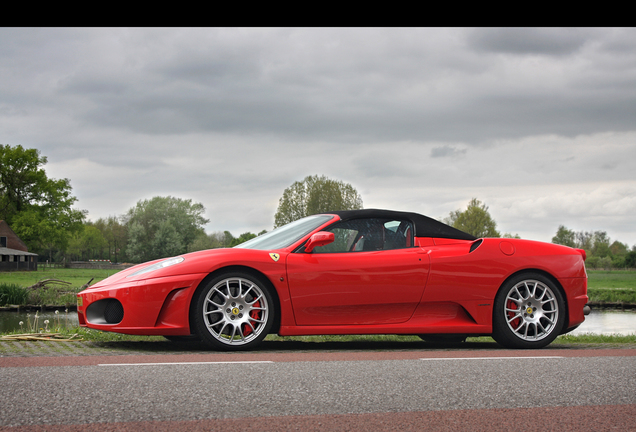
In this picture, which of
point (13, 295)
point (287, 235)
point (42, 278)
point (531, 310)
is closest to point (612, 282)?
point (42, 278)

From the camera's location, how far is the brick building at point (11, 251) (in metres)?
60.9

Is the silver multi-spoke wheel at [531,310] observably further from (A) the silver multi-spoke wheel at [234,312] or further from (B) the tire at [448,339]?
(A) the silver multi-spoke wheel at [234,312]

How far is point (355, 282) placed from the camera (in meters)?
5.82

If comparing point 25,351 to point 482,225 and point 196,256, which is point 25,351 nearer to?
point 196,256

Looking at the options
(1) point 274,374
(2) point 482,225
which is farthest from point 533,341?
(2) point 482,225

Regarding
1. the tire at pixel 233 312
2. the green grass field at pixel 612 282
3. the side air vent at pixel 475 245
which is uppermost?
the side air vent at pixel 475 245

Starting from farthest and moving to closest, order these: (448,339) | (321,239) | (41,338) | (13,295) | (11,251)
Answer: (11,251)
(13,295)
(448,339)
(41,338)
(321,239)

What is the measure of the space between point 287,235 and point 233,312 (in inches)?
45.3

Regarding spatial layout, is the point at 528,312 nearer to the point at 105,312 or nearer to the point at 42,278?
the point at 105,312

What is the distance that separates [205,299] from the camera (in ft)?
17.9

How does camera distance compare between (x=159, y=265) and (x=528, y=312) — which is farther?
(x=528, y=312)

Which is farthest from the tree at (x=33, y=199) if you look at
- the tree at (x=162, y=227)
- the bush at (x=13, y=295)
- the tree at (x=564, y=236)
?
the tree at (x=564, y=236)

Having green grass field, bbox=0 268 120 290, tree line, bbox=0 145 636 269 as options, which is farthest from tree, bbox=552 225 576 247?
green grass field, bbox=0 268 120 290

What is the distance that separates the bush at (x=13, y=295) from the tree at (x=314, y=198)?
41868 millimetres
